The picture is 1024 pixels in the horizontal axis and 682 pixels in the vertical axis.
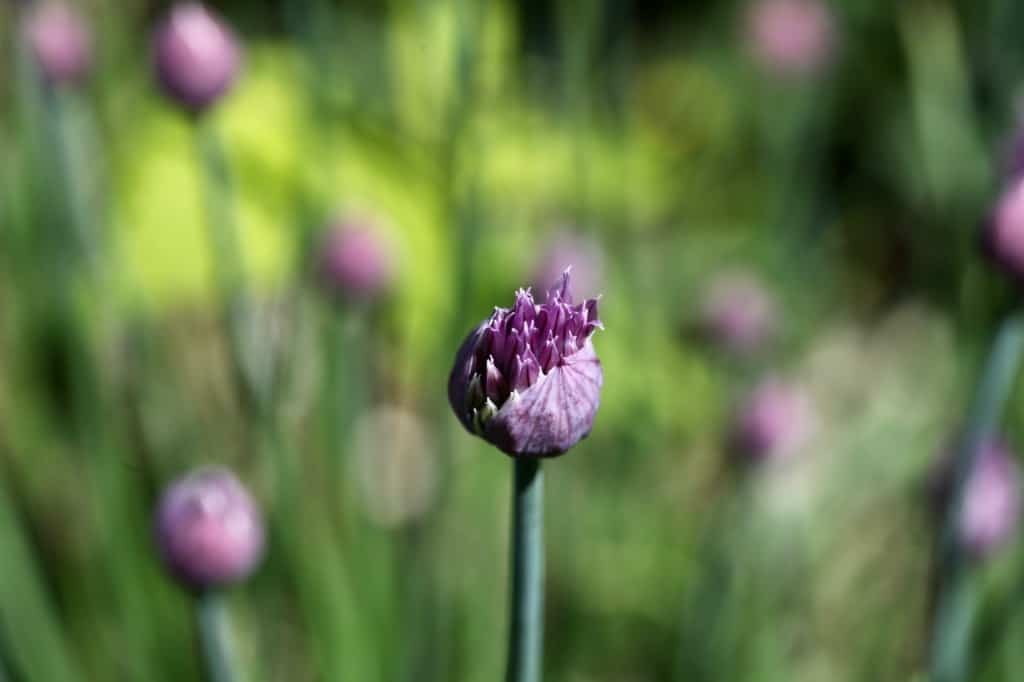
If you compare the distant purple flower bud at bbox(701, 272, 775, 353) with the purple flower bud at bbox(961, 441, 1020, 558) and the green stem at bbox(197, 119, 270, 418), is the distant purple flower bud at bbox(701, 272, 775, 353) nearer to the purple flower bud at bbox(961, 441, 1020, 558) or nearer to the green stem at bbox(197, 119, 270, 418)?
the purple flower bud at bbox(961, 441, 1020, 558)

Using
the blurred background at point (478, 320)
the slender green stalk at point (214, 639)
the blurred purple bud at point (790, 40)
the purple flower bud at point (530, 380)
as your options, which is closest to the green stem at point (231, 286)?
the blurred background at point (478, 320)

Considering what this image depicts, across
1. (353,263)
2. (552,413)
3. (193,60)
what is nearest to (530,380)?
(552,413)

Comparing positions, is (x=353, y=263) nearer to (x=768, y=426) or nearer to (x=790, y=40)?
(x=768, y=426)

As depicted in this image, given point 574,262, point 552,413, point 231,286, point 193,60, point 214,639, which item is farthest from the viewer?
point 574,262

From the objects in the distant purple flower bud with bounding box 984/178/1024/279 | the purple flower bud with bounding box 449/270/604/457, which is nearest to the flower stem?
the purple flower bud with bounding box 449/270/604/457

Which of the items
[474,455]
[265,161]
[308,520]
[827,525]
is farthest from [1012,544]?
[265,161]

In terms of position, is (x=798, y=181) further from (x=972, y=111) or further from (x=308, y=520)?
(x=308, y=520)

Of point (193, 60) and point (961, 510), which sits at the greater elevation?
point (193, 60)
